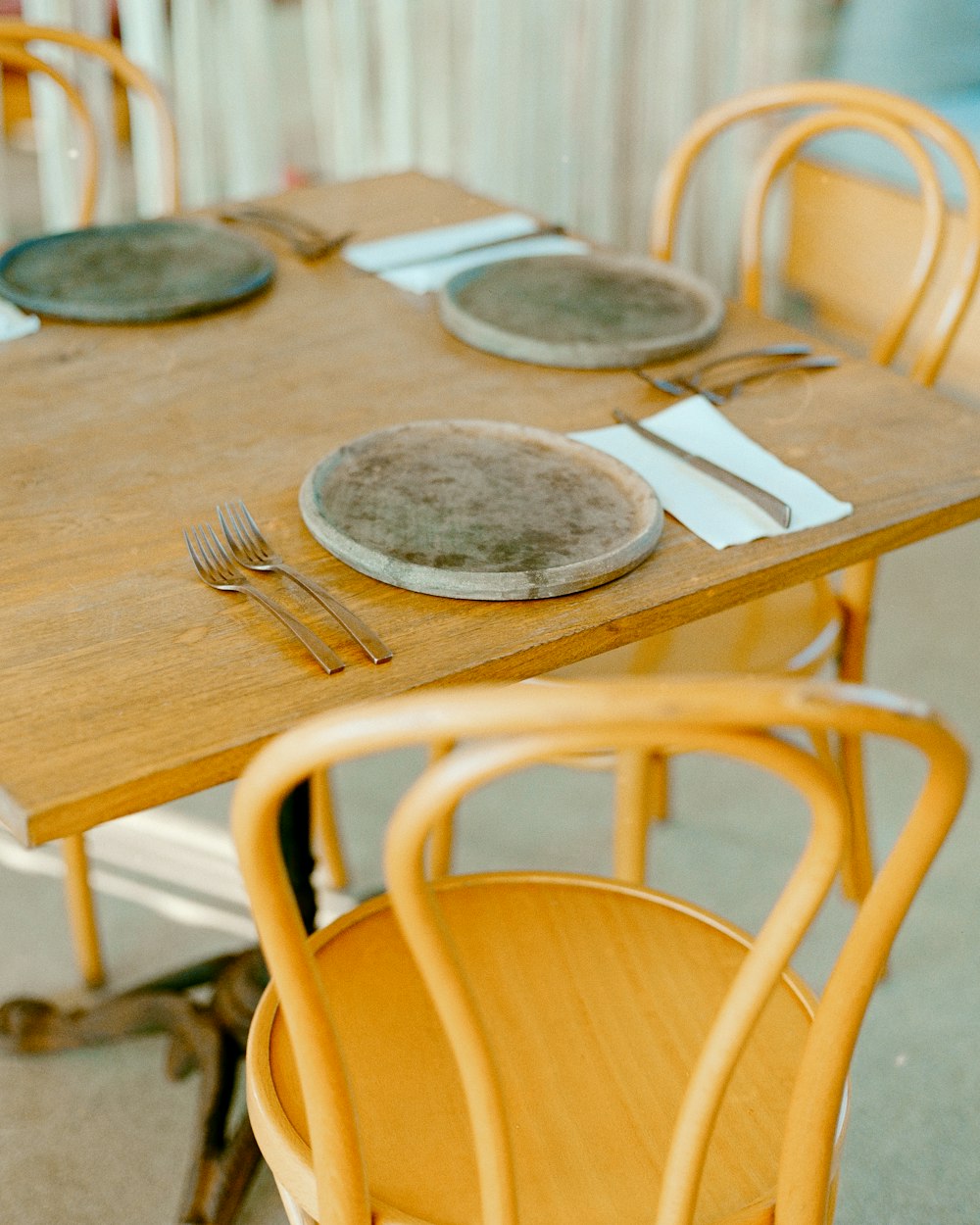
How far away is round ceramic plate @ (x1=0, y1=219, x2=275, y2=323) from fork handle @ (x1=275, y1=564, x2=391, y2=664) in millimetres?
555

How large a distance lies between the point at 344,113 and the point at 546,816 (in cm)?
181

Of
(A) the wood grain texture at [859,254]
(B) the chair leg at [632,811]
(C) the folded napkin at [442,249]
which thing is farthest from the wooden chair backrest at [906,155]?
(A) the wood grain texture at [859,254]

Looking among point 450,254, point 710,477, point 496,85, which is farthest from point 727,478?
point 496,85

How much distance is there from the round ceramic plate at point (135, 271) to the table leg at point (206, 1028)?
21.8 inches

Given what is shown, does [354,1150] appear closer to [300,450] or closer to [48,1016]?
[300,450]

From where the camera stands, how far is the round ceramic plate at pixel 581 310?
1.38 metres

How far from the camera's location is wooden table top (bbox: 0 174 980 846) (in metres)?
0.87

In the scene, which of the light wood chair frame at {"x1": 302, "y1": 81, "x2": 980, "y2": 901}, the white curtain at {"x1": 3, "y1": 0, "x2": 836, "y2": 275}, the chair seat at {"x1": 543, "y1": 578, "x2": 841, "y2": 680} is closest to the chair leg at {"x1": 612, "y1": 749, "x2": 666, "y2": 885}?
the light wood chair frame at {"x1": 302, "y1": 81, "x2": 980, "y2": 901}

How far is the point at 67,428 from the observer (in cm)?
125

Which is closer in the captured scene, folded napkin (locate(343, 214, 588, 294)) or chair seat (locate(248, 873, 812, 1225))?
chair seat (locate(248, 873, 812, 1225))

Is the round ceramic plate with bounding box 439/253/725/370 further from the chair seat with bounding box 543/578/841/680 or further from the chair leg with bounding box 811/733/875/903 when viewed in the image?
the chair leg with bounding box 811/733/875/903

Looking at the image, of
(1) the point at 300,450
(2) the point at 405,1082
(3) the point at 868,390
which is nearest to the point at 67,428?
(1) the point at 300,450

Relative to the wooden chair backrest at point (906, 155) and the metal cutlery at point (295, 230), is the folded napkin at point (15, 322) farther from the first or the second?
the wooden chair backrest at point (906, 155)

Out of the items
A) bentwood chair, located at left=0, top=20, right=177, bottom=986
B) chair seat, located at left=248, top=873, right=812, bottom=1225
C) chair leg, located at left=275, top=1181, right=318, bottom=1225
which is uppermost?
bentwood chair, located at left=0, top=20, right=177, bottom=986
